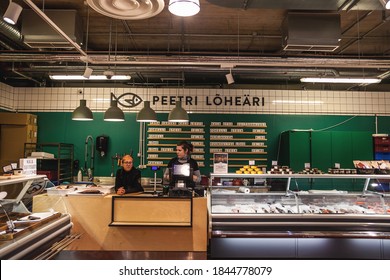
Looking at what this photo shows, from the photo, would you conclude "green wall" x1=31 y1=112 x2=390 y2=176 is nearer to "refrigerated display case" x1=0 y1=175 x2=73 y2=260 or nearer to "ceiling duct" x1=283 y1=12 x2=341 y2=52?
"ceiling duct" x1=283 y1=12 x2=341 y2=52

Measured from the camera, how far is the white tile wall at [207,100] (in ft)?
24.1

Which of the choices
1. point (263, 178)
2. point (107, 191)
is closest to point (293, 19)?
point (263, 178)

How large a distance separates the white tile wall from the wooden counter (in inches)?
150

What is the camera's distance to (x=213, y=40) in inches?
228

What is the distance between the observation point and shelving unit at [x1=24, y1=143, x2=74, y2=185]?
21.4 ft

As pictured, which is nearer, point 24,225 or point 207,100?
point 24,225

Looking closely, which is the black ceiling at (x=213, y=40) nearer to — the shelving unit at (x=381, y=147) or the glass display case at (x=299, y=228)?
the shelving unit at (x=381, y=147)

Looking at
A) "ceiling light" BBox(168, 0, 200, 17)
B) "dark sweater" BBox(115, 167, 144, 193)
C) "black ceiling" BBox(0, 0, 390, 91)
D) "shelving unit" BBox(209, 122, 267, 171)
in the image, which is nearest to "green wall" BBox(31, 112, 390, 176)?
"shelving unit" BBox(209, 122, 267, 171)

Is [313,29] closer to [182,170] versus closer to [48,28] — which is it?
[182,170]

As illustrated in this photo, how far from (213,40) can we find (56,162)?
4.76m

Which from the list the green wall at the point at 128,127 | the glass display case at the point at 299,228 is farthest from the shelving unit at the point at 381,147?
the glass display case at the point at 299,228

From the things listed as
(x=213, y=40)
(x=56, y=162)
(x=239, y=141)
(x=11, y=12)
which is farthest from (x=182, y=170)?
(x=56, y=162)

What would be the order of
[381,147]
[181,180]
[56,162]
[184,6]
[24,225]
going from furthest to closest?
[56,162] < [381,147] < [181,180] < [24,225] < [184,6]

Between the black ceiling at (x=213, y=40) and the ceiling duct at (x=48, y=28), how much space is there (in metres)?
0.02
